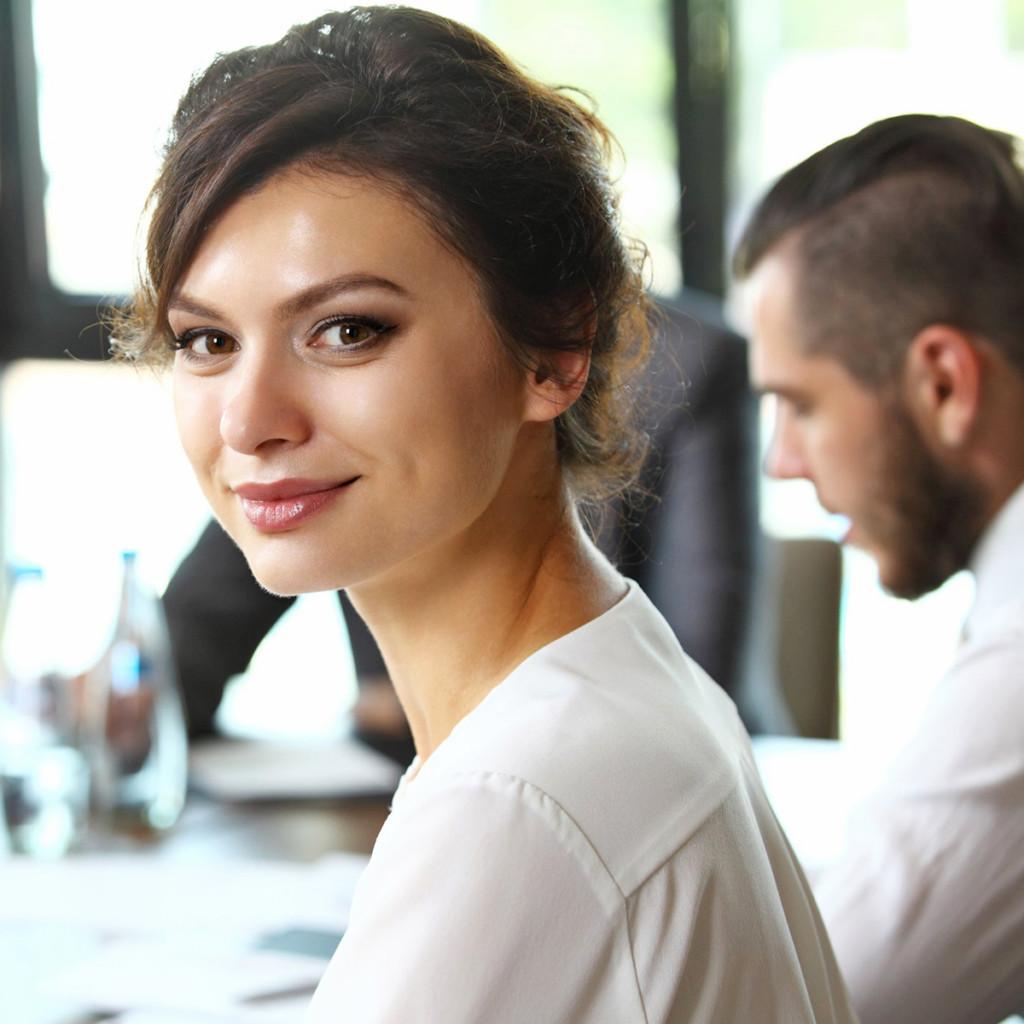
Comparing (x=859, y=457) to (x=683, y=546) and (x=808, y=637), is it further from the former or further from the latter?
(x=808, y=637)

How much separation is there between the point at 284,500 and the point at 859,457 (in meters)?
1.14

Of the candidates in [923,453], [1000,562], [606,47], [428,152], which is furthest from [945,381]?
[606,47]

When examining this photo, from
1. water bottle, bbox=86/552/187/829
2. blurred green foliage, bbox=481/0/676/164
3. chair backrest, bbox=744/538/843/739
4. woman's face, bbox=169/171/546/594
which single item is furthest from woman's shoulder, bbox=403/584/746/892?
blurred green foliage, bbox=481/0/676/164

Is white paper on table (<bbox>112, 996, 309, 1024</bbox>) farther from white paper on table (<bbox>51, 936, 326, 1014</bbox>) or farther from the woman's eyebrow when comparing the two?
the woman's eyebrow

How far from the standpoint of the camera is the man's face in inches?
75.6

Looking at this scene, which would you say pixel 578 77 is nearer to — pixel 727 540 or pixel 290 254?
pixel 727 540

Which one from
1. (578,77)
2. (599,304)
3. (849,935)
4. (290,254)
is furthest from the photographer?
(578,77)

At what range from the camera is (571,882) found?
0.79 m

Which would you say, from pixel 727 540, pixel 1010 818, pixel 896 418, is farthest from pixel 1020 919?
pixel 727 540

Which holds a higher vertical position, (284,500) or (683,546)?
(284,500)

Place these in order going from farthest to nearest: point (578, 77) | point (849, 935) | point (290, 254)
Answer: point (578, 77) → point (849, 935) → point (290, 254)

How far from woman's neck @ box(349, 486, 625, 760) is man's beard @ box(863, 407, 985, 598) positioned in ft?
3.07

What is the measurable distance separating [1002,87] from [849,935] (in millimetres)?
3015

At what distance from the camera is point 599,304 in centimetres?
111
